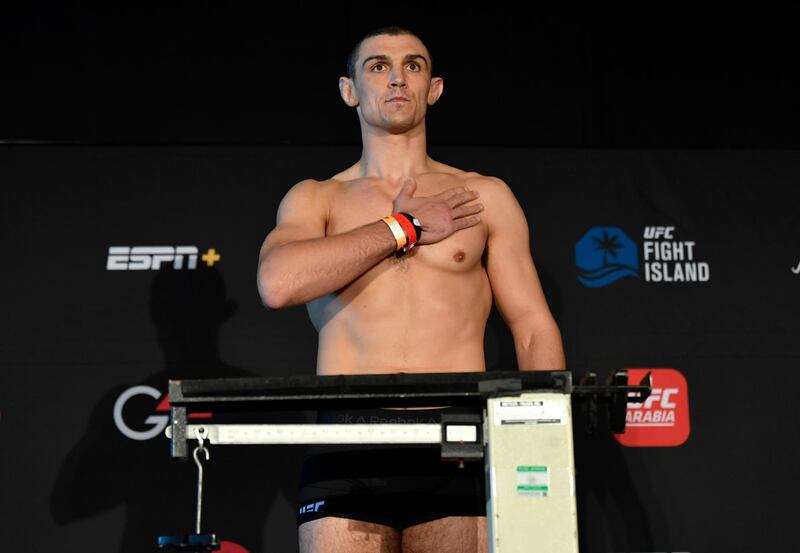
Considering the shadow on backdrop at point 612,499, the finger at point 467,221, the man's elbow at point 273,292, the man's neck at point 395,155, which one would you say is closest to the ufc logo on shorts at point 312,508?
the man's elbow at point 273,292

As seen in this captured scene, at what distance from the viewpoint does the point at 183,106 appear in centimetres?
369

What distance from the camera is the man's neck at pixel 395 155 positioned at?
9.39 feet

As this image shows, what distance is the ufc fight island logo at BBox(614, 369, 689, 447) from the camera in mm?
3408

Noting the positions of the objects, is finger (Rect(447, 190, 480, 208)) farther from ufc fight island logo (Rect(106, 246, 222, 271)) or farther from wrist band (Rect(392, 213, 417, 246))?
ufc fight island logo (Rect(106, 246, 222, 271))

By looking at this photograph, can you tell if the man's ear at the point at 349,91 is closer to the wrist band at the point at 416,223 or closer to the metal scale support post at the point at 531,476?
the wrist band at the point at 416,223

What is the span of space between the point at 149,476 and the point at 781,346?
2.03 meters

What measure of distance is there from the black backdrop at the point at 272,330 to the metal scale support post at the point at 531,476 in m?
1.67

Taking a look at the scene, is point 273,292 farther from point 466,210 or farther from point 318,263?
point 466,210

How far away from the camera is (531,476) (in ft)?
5.72

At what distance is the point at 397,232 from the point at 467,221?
289 millimetres

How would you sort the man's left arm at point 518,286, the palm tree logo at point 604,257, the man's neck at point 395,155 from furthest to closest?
the palm tree logo at point 604,257 → the man's neck at point 395,155 → the man's left arm at point 518,286

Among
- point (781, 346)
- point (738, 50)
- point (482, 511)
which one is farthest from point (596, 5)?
point (482, 511)

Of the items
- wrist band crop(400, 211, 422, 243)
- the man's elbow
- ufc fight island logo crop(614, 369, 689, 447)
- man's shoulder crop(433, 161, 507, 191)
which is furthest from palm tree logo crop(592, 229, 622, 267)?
the man's elbow

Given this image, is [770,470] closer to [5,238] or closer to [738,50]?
[738,50]
